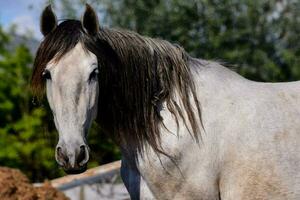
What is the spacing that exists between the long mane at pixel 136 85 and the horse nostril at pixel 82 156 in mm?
491

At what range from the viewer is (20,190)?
807 centimetres

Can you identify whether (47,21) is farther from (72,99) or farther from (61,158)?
(61,158)

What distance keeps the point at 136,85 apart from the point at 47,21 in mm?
729

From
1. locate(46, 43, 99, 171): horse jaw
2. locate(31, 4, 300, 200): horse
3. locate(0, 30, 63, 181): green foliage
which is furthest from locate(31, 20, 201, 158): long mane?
locate(0, 30, 63, 181): green foliage

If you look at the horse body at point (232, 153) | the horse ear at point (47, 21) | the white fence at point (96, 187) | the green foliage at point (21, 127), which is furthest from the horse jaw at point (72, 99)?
the green foliage at point (21, 127)

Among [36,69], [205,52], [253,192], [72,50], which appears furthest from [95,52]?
[205,52]

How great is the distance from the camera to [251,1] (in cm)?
1180

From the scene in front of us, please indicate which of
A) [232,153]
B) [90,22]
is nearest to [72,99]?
[90,22]

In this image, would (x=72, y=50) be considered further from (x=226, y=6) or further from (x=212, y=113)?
(x=226, y=6)

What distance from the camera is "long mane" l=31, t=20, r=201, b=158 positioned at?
4.32 metres

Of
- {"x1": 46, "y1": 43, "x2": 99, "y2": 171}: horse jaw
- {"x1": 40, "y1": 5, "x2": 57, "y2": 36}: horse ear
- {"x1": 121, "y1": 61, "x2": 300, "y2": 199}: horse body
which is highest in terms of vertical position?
{"x1": 40, "y1": 5, "x2": 57, "y2": 36}: horse ear

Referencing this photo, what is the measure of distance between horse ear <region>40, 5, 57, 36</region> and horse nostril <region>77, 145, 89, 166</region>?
873 millimetres

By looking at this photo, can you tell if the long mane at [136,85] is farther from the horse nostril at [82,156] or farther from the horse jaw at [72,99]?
the horse nostril at [82,156]

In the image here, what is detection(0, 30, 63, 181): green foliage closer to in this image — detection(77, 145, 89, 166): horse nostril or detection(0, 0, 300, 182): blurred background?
detection(0, 0, 300, 182): blurred background
